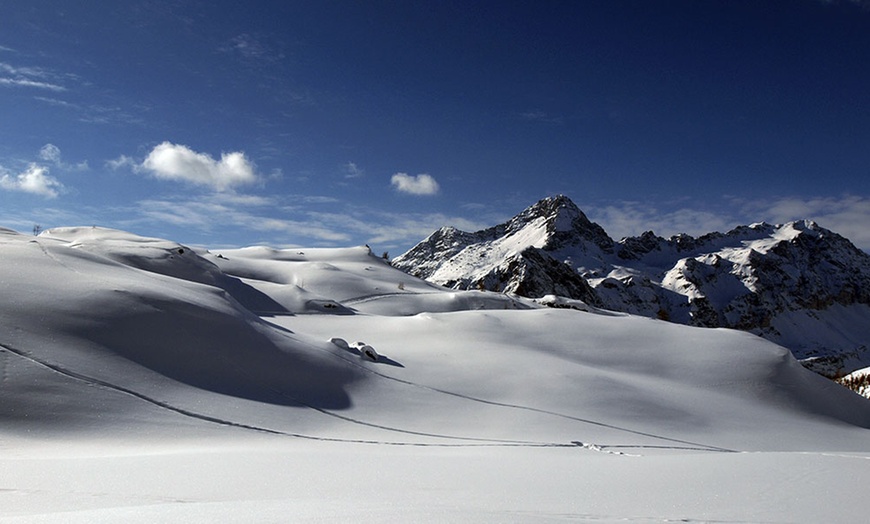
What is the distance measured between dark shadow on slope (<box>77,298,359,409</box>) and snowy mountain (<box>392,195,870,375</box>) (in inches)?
2281

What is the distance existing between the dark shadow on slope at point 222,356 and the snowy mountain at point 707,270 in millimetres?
57939

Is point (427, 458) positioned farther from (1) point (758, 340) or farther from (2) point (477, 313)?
(1) point (758, 340)

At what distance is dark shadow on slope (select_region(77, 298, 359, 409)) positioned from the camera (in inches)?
224

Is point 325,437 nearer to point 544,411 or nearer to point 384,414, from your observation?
point 384,414

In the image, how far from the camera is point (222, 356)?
6.27 m

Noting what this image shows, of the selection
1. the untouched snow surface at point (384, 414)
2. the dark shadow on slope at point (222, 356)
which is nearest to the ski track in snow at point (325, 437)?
the untouched snow surface at point (384, 414)

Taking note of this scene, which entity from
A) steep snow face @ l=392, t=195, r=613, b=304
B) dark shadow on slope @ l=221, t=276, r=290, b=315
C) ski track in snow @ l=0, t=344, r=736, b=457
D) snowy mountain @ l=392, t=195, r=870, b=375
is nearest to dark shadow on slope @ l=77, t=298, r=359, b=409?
ski track in snow @ l=0, t=344, r=736, b=457

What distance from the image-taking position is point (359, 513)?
2240 mm

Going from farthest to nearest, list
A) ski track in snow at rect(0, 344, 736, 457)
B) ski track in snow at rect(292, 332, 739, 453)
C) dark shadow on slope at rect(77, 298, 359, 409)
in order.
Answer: ski track in snow at rect(292, 332, 739, 453), dark shadow on slope at rect(77, 298, 359, 409), ski track in snow at rect(0, 344, 736, 457)

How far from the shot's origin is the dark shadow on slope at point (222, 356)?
568 centimetres

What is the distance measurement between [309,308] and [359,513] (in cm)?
1063

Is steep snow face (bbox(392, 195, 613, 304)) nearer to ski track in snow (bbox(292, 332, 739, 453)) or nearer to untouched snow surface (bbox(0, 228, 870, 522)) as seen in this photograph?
untouched snow surface (bbox(0, 228, 870, 522))

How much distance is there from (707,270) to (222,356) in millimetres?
108784

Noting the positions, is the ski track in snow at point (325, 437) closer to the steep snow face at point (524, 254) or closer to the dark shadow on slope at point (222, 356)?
→ the dark shadow on slope at point (222, 356)
